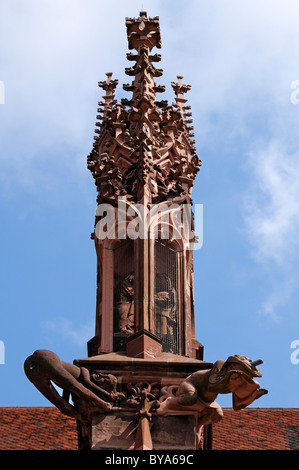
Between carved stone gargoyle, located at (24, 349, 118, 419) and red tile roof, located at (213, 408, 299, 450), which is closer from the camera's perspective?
carved stone gargoyle, located at (24, 349, 118, 419)

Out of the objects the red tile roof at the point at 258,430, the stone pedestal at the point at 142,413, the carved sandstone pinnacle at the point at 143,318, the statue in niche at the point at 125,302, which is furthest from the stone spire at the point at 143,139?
the red tile roof at the point at 258,430

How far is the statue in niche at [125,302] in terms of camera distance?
917 inches

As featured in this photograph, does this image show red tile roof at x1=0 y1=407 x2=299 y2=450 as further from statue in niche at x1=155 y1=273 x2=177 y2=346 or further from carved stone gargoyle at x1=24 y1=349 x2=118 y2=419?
carved stone gargoyle at x1=24 y1=349 x2=118 y2=419

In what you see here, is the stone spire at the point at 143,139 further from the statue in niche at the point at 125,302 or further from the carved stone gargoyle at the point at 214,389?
the carved stone gargoyle at the point at 214,389

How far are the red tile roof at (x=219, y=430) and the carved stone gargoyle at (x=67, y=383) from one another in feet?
18.8

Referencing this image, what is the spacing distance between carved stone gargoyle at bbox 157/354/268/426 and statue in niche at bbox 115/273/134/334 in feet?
7.60

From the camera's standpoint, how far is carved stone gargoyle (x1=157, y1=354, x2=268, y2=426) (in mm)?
20625

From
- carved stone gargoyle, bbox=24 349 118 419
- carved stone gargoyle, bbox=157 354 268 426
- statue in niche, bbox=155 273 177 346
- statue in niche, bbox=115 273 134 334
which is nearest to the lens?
carved stone gargoyle, bbox=157 354 268 426


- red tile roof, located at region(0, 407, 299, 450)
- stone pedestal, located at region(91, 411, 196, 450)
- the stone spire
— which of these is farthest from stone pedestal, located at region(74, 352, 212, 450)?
red tile roof, located at region(0, 407, 299, 450)

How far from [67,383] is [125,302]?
9.84 feet

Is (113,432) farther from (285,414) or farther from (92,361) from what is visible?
(285,414)

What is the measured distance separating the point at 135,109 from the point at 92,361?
206 inches

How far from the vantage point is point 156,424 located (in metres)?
20.8

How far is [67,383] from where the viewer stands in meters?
20.9
